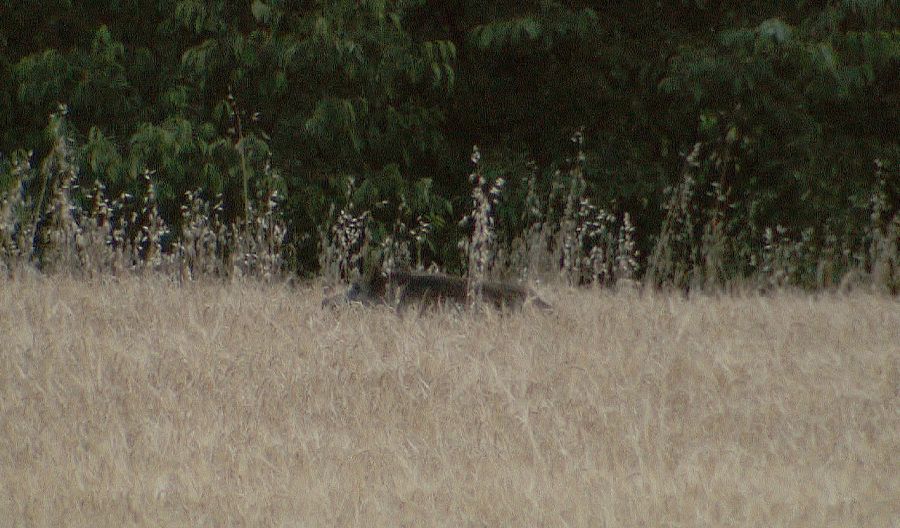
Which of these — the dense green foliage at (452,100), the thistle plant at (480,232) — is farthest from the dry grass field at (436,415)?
the dense green foliage at (452,100)

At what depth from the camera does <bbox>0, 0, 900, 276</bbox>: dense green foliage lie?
8641 mm

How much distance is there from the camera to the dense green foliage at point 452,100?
28.3 ft

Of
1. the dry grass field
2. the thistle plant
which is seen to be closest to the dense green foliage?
the thistle plant

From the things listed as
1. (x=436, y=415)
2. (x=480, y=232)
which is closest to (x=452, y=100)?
(x=480, y=232)

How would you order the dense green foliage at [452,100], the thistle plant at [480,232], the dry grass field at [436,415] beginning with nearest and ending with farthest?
the dry grass field at [436,415] → the thistle plant at [480,232] → the dense green foliage at [452,100]

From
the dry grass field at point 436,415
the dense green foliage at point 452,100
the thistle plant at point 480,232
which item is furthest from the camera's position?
the dense green foliage at point 452,100

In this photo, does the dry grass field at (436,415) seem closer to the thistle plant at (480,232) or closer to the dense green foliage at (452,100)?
the thistle plant at (480,232)

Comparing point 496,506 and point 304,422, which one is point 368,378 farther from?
point 496,506

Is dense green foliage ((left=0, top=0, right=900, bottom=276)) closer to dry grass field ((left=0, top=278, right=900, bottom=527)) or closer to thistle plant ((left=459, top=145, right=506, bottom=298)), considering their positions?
thistle plant ((left=459, top=145, right=506, bottom=298))

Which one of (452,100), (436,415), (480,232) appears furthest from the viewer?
(452,100)

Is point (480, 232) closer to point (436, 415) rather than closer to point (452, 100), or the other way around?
point (436, 415)

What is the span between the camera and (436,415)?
439cm

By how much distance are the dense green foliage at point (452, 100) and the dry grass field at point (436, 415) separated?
2.67 metres

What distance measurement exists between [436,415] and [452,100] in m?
6.72
